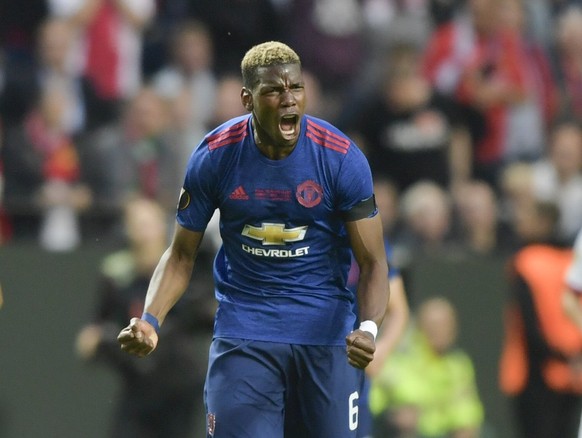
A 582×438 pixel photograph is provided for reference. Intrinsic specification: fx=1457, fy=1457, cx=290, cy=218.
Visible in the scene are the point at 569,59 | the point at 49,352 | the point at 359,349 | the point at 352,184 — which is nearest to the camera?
the point at 359,349

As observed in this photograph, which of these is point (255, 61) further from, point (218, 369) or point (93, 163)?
point (93, 163)

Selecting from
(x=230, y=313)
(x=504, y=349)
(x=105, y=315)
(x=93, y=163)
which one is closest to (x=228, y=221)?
(x=230, y=313)

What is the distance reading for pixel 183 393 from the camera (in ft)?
33.9

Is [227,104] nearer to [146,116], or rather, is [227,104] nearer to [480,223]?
[146,116]

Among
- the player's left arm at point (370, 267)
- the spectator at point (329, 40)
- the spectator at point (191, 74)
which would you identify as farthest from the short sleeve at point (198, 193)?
the spectator at point (329, 40)

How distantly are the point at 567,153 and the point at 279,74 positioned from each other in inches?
252

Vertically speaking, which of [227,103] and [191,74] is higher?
[191,74]

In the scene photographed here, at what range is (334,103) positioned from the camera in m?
12.2

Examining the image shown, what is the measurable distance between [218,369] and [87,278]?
4808 millimetres

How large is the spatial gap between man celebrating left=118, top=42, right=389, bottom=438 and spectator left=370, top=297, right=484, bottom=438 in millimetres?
4478

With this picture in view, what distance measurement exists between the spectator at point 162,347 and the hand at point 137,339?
3742 mm

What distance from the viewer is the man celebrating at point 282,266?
6312 millimetres

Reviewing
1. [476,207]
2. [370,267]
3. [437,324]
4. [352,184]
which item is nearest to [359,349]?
[370,267]

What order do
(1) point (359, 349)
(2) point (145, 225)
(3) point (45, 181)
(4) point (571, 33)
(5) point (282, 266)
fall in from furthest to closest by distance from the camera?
(4) point (571, 33), (3) point (45, 181), (2) point (145, 225), (5) point (282, 266), (1) point (359, 349)
